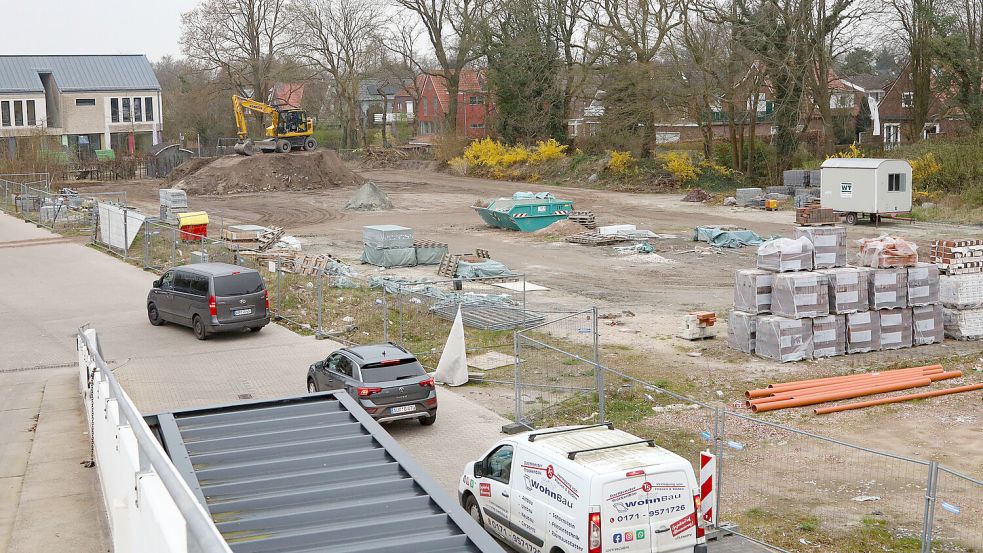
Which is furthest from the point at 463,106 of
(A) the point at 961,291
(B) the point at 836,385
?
(B) the point at 836,385

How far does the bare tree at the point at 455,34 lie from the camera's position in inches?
3140

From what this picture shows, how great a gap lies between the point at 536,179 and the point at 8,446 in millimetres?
56615

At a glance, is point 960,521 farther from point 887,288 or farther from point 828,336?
point 887,288

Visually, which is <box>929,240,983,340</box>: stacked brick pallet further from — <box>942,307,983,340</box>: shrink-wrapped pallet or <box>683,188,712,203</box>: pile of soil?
<box>683,188,712,203</box>: pile of soil

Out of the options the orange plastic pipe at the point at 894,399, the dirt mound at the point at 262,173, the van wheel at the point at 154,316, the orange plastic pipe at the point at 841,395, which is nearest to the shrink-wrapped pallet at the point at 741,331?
the orange plastic pipe at the point at 841,395

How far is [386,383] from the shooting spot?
16.6m

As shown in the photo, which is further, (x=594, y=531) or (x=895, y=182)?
(x=895, y=182)

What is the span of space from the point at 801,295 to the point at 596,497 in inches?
501

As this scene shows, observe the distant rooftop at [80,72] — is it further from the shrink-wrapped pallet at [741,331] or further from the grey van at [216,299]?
the shrink-wrapped pallet at [741,331]

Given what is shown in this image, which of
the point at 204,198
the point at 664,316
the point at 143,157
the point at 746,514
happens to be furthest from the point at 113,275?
the point at 143,157

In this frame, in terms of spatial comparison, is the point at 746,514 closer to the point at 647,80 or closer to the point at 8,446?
the point at 8,446

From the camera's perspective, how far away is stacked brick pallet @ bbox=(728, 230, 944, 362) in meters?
21.4

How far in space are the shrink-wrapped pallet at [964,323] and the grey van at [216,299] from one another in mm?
15777

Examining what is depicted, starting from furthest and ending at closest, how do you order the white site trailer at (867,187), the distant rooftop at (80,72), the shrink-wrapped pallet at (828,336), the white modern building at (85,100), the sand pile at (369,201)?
the distant rooftop at (80,72) < the white modern building at (85,100) < the sand pile at (369,201) < the white site trailer at (867,187) < the shrink-wrapped pallet at (828,336)
